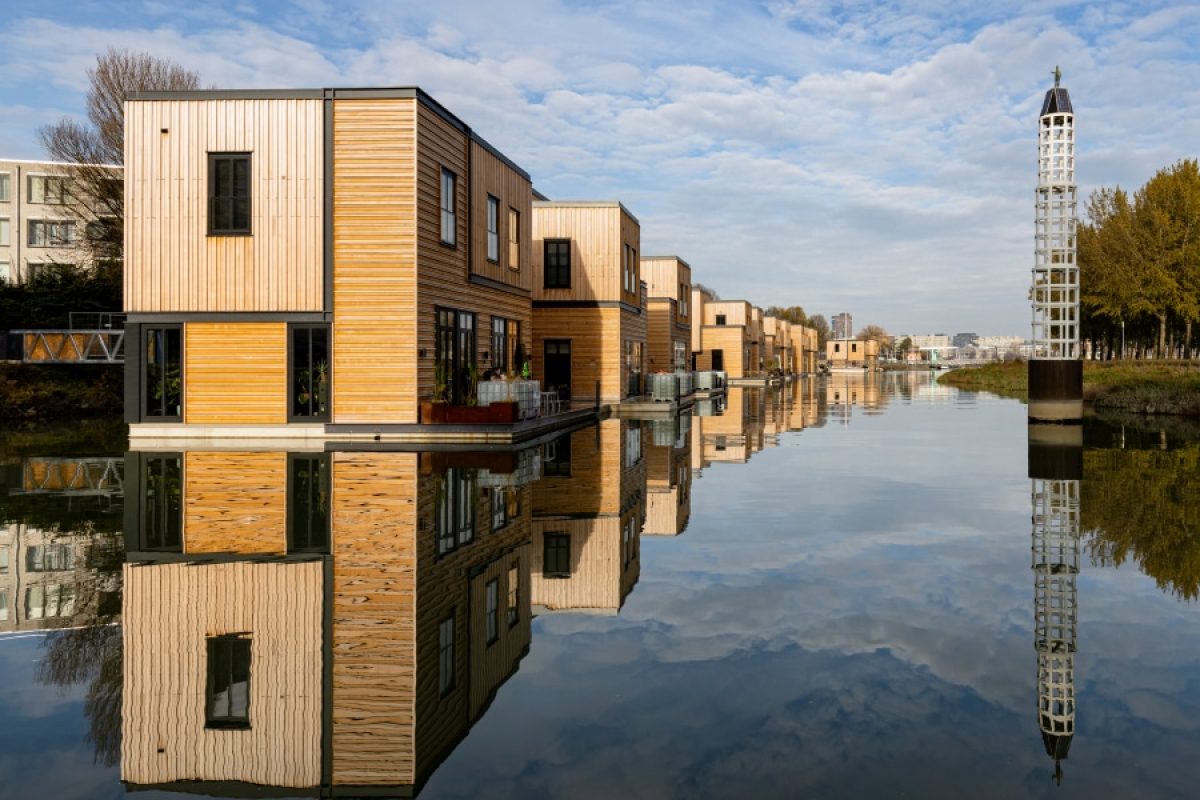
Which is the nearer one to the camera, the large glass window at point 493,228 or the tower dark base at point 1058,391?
the large glass window at point 493,228

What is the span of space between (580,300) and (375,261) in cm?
1389

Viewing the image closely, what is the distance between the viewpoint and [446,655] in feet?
19.0

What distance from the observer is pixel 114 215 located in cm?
3988

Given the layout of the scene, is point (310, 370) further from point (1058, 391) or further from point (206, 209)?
point (1058, 391)

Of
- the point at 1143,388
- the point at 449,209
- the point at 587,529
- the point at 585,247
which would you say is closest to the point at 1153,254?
the point at 1143,388

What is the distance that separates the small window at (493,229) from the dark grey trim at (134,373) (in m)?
8.64

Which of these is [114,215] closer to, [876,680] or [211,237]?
[211,237]

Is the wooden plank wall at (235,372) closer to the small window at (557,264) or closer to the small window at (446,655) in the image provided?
the small window at (557,264)

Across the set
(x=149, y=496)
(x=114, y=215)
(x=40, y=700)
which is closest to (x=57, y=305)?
(x=114, y=215)

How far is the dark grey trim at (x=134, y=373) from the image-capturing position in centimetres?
2075

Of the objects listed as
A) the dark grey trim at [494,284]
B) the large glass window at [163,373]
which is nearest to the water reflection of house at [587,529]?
the dark grey trim at [494,284]

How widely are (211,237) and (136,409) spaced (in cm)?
412

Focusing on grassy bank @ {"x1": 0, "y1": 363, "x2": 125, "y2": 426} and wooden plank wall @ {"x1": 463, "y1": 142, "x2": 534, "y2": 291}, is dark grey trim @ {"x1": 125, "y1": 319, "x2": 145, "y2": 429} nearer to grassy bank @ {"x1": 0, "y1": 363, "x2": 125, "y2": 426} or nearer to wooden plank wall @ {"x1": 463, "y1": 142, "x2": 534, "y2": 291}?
wooden plank wall @ {"x1": 463, "y1": 142, "x2": 534, "y2": 291}

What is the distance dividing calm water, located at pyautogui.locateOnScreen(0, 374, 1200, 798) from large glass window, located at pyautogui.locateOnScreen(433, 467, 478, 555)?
7 cm
